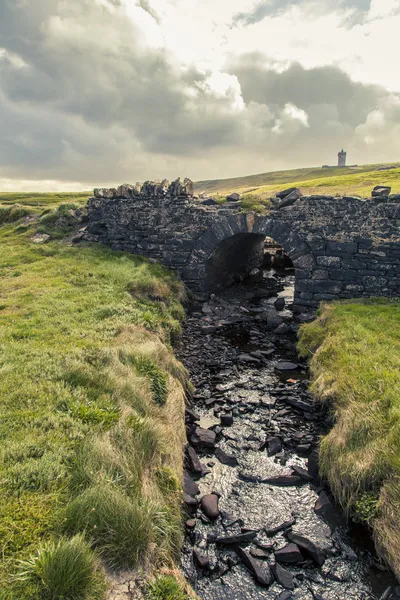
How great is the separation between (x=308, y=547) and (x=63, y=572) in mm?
3478

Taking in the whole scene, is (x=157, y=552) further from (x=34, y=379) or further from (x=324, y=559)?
(x=34, y=379)

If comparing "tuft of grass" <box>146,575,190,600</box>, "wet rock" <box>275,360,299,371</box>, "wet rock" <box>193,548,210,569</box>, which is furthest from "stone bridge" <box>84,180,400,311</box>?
"tuft of grass" <box>146,575,190,600</box>

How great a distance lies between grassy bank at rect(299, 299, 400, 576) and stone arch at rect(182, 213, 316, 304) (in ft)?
13.7

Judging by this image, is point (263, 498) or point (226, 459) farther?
point (226, 459)

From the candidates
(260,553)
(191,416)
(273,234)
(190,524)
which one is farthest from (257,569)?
(273,234)

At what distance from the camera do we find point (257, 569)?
4883mm

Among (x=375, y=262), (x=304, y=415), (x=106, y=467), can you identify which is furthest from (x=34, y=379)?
(x=375, y=262)

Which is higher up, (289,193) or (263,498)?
(289,193)

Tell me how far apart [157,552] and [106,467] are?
1.18 meters

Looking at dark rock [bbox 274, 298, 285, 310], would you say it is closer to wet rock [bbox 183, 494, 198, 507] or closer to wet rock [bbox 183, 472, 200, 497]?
wet rock [bbox 183, 472, 200, 497]

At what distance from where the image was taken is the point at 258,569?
4887mm

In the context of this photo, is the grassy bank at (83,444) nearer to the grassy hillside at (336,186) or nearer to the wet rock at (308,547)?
the wet rock at (308,547)

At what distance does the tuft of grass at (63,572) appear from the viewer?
3.21 metres

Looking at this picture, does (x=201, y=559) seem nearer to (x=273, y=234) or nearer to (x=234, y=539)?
(x=234, y=539)
